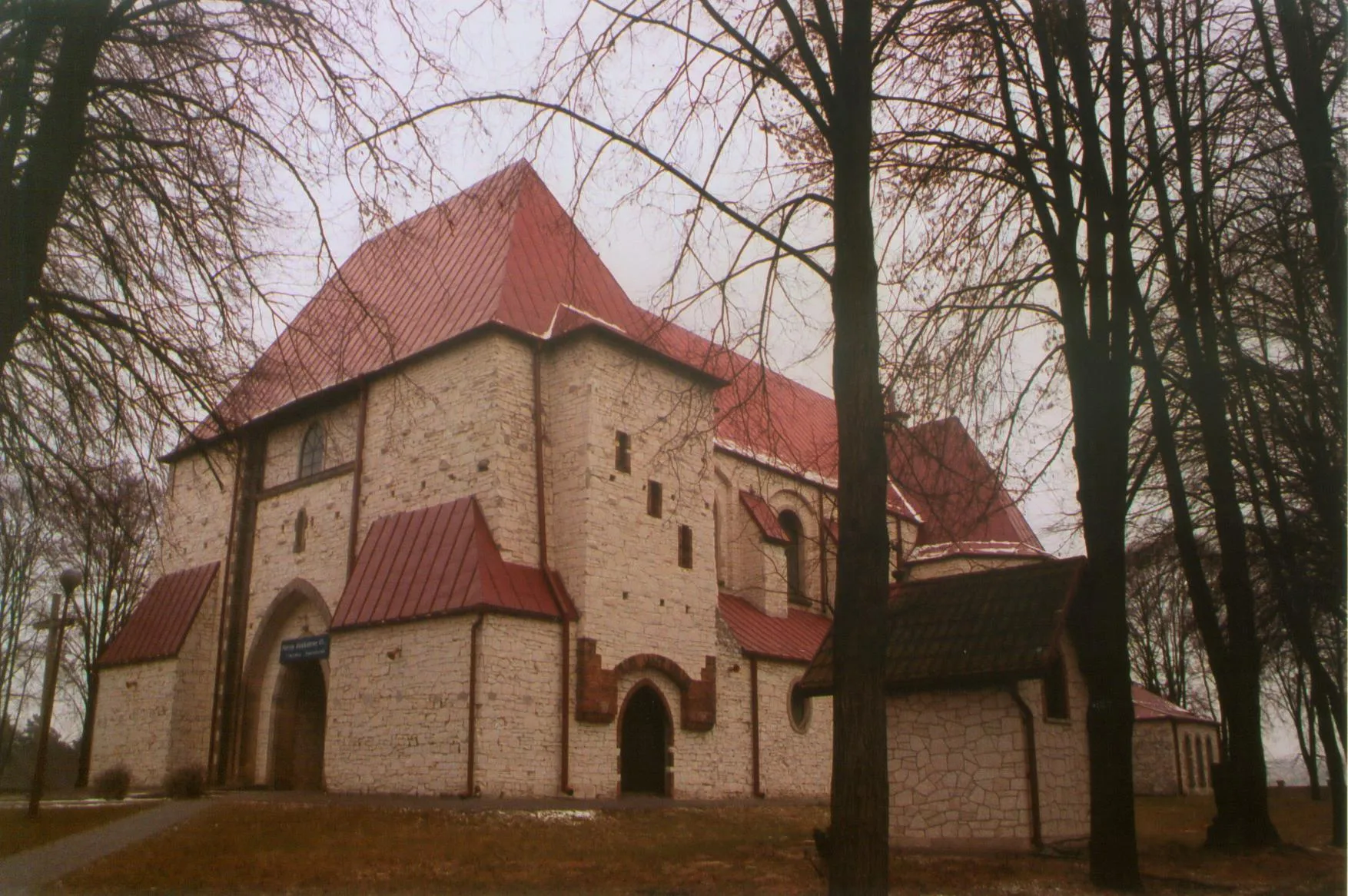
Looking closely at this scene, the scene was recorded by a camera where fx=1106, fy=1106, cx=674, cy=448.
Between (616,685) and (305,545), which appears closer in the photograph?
(616,685)

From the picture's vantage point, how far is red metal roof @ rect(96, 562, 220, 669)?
26.6m

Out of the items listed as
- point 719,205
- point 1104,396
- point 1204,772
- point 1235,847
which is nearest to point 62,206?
point 719,205

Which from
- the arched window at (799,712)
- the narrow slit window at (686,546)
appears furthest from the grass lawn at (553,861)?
the arched window at (799,712)

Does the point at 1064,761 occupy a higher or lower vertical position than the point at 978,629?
lower

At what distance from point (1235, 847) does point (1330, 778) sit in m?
6.16

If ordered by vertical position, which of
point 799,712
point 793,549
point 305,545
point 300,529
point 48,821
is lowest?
point 48,821

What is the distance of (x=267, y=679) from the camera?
25.3m

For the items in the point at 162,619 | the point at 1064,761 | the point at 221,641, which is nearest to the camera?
the point at 1064,761

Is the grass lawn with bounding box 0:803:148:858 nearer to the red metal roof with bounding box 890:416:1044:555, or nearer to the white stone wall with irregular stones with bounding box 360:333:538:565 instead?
the white stone wall with irregular stones with bounding box 360:333:538:565

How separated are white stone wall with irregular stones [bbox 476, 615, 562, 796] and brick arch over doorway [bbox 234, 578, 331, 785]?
676 centimetres

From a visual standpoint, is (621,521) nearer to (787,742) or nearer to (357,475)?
(357,475)

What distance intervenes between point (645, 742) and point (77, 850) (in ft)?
37.0

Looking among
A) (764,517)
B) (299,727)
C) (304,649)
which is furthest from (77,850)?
(764,517)

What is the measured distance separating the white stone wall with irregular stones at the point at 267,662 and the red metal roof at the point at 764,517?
10.6 m
